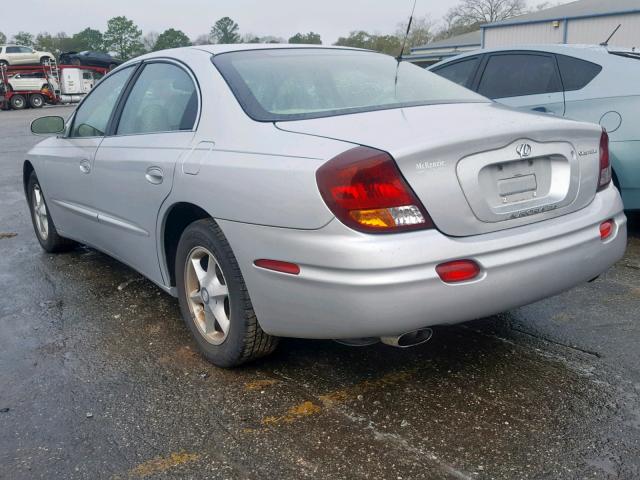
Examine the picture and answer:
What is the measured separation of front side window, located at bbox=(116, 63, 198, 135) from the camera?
3318 millimetres

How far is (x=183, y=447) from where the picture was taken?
2.48 m

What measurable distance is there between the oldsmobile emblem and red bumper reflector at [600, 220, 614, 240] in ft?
1.94

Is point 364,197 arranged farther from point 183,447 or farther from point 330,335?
point 183,447

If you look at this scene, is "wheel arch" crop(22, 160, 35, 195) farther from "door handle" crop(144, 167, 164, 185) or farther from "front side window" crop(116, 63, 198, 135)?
Result: "door handle" crop(144, 167, 164, 185)

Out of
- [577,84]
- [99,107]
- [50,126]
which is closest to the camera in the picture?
[99,107]

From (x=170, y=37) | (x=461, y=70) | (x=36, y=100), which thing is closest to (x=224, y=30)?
(x=170, y=37)

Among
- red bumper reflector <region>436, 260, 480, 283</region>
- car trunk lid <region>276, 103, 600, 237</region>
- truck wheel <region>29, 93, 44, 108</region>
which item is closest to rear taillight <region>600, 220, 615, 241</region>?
car trunk lid <region>276, 103, 600, 237</region>

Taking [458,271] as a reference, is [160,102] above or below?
above

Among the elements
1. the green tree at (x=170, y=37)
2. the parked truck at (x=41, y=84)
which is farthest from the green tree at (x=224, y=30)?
the parked truck at (x=41, y=84)

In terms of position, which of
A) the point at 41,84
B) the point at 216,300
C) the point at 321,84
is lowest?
the point at 41,84

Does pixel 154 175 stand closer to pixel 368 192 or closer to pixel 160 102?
pixel 160 102

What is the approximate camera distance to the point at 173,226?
132 inches

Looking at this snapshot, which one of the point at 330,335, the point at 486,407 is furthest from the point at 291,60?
the point at 486,407

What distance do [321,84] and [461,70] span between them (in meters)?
3.52
